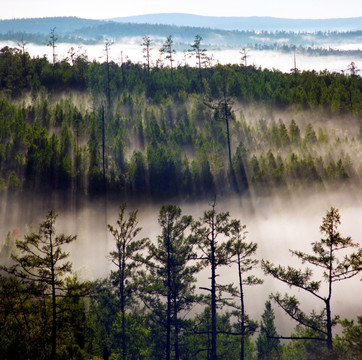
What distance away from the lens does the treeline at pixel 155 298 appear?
24781mm

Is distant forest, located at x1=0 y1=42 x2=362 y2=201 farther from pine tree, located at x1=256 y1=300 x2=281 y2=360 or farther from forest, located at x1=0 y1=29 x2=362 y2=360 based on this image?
pine tree, located at x1=256 y1=300 x2=281 y2=360

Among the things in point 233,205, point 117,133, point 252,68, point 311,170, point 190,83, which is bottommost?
point 233,205

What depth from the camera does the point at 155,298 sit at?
43.9m

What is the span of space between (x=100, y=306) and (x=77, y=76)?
106 metres

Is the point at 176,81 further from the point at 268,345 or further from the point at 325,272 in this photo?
the point at 325,272

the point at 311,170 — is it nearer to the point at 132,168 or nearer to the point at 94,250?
the point at 132,168

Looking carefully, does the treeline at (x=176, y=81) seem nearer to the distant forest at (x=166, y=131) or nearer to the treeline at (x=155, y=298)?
the distant forest at (x=166, y=131)

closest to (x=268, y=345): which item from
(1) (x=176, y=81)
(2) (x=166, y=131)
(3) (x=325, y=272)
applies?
(3) (x=325, y=272)

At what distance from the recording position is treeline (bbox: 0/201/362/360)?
81.3 feet

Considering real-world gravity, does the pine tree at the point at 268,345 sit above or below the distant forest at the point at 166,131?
below

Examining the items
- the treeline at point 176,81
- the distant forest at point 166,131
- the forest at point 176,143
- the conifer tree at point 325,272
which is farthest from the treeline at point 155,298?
the treeline at point 176,81

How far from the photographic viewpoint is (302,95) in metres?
124

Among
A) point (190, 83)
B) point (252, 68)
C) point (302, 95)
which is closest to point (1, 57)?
point (190, 83)

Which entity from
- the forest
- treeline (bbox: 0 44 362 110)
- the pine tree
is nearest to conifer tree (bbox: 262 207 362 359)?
the forest
